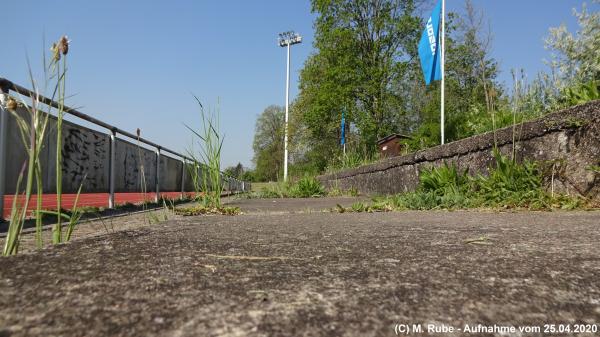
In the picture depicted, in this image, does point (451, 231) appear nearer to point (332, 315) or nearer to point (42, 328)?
point (332, 315)

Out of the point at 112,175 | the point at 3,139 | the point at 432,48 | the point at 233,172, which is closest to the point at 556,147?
the point at 3,139

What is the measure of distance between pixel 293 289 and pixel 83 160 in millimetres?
4443

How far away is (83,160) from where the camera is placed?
14.4ft

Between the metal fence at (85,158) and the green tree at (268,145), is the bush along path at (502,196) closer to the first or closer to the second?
the metal fence at (85,158)

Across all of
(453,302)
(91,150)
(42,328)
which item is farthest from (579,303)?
(91,150)

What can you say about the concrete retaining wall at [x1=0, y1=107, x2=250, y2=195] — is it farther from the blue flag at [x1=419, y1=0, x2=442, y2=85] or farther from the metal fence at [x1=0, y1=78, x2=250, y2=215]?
the blue flag at [x1=419, y1=0, x2=442, y2=85]

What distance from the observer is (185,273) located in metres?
0.80

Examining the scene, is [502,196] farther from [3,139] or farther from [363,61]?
[363,61]

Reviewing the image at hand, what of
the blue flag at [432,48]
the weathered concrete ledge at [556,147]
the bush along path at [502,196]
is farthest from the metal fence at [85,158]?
the blue flag at [432,48]

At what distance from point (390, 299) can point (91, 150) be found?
474cm

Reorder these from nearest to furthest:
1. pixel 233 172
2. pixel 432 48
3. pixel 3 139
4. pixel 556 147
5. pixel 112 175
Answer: pixel 556 147 → pixel 3 139 → pixel 112 175 → pixel 432 48 → pixel 233 172

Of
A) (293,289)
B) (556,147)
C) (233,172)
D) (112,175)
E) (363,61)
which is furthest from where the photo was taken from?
(363,61)

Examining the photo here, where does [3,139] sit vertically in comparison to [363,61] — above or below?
below

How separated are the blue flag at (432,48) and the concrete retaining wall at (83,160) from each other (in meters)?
5.18
